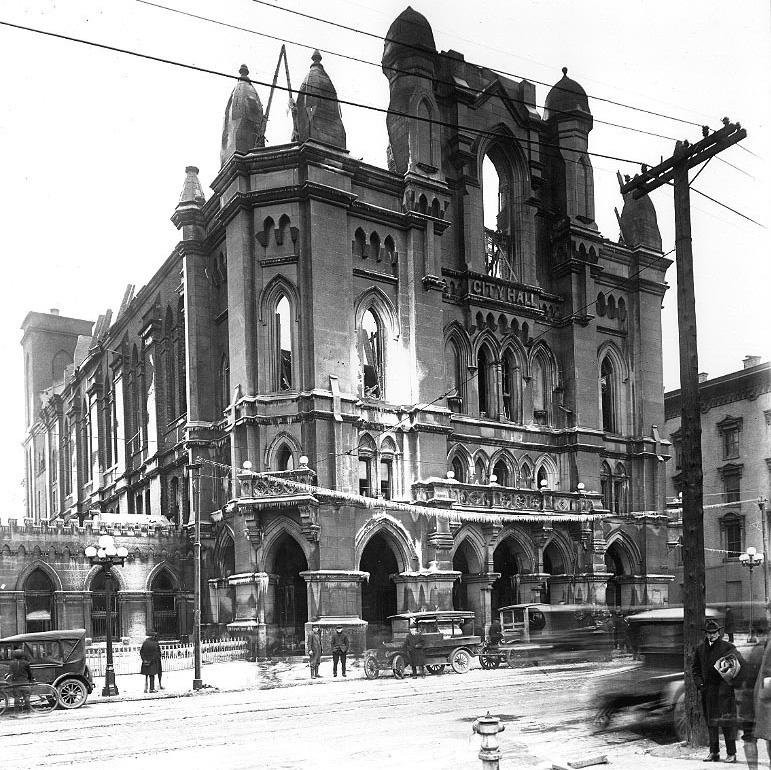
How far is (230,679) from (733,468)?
114ft

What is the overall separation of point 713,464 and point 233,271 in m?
32.1

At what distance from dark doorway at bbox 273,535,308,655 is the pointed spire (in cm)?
1325

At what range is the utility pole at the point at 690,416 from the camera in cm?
1488

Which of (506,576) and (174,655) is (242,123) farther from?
(506,576)

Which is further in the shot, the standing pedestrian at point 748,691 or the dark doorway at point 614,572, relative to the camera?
the dark doorway at point 614,572

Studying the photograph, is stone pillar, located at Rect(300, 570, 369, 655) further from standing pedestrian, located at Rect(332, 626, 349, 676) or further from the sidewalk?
standing pedestrian, located at Rect(332, 626, 349, 676)

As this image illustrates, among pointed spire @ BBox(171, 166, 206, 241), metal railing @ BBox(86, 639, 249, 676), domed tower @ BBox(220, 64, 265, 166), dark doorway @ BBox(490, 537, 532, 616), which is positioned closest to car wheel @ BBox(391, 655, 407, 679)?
metal railing @ BBox(86, 639, 249, 676)

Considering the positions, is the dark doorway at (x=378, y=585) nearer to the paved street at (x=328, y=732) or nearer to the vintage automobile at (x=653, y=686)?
the paved street at (x=328, y=732)

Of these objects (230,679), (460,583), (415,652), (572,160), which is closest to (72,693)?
(230,679)

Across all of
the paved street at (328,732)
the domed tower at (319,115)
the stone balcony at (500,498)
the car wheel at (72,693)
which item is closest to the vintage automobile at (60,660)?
the car wheel at (72,693)

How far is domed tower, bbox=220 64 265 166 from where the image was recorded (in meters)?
36.9

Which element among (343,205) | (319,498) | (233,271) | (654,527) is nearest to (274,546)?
(319,498)

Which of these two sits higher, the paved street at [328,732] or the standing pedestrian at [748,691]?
the standing pedestrian at [748,691]

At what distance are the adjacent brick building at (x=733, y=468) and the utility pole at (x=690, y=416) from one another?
114 ft
